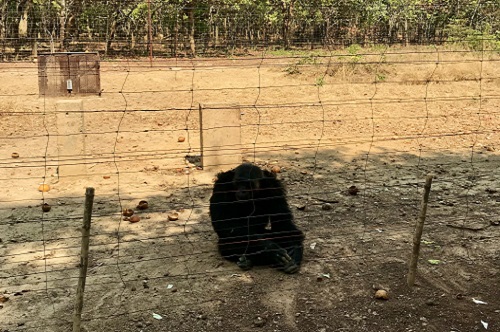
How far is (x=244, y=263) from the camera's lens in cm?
533

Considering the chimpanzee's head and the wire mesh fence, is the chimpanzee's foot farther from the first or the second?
the chimpanzee's head

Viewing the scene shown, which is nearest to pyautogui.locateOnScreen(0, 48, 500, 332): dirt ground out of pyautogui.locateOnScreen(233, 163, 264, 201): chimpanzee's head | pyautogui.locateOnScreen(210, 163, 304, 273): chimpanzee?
pyautogui.locateOnScreen(210, 163, 304, 273): chimpanzee

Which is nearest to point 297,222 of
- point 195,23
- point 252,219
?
point 252,219

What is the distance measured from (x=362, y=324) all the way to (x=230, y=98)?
10.1 m

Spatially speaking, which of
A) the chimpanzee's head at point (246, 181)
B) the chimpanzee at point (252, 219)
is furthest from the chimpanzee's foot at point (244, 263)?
the chimpanzee's head at point (246, 181)

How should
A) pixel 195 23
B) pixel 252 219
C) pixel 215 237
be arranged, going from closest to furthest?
1. pixel 252 219
2. pixel 215 237
3. pixel 195 23

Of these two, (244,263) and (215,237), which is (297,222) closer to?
(215,237)

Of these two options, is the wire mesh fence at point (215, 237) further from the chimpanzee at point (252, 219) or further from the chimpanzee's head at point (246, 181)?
the chimpanzee's head at point (246, 181)

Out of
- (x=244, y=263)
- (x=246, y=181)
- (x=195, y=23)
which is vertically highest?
(x=195, y=23)

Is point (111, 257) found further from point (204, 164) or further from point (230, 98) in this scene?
point (230, 98)

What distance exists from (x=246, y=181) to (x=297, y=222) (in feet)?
4.40

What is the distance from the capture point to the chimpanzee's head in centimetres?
541

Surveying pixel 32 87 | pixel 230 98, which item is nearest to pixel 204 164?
pixel 230 98

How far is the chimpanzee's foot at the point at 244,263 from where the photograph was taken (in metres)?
5.32
